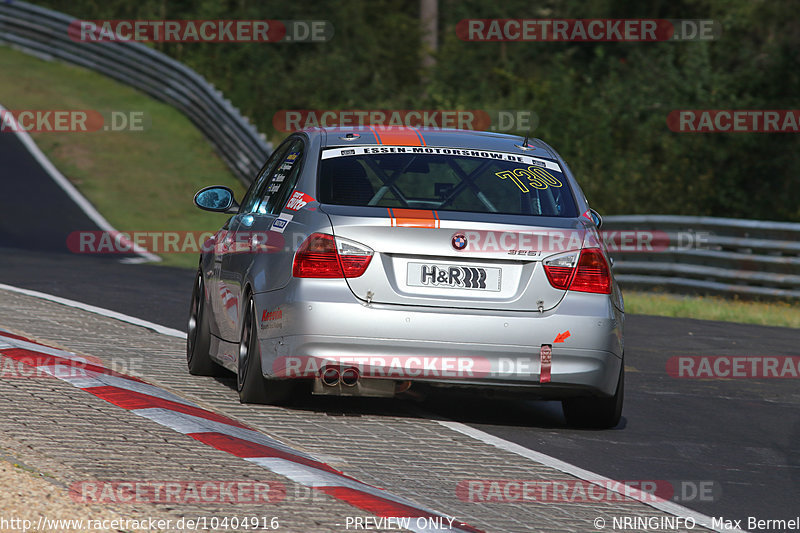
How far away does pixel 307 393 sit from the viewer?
891 centimetres

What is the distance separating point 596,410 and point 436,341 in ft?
4.42

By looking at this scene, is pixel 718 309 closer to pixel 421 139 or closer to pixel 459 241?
pixel 421 139

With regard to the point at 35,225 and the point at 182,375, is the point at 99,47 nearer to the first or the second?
the point at 35,225

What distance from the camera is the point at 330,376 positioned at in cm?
779

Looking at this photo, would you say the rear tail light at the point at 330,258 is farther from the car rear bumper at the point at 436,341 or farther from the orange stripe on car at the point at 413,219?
the orange stripe on car at the point at 413,219

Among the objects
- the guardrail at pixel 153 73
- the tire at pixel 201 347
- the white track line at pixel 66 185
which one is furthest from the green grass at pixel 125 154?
the tire at pixel 201 347

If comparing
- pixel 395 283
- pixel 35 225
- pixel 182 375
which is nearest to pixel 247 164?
pixel 35 225

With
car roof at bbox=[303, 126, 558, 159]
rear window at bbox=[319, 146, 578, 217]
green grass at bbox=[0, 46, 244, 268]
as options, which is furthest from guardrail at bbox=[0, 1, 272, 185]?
rear window at bbox=[319, 146, 578, 217]

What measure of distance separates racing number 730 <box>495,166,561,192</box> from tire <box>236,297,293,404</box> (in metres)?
1.71

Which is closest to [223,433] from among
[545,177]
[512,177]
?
[512,177]

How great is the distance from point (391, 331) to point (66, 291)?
23.5 feet

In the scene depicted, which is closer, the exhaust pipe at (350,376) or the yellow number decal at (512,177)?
the exhaust pipe at (350,376)

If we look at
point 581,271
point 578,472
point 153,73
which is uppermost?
point 153,73

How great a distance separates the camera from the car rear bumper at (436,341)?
7664 millimetres
